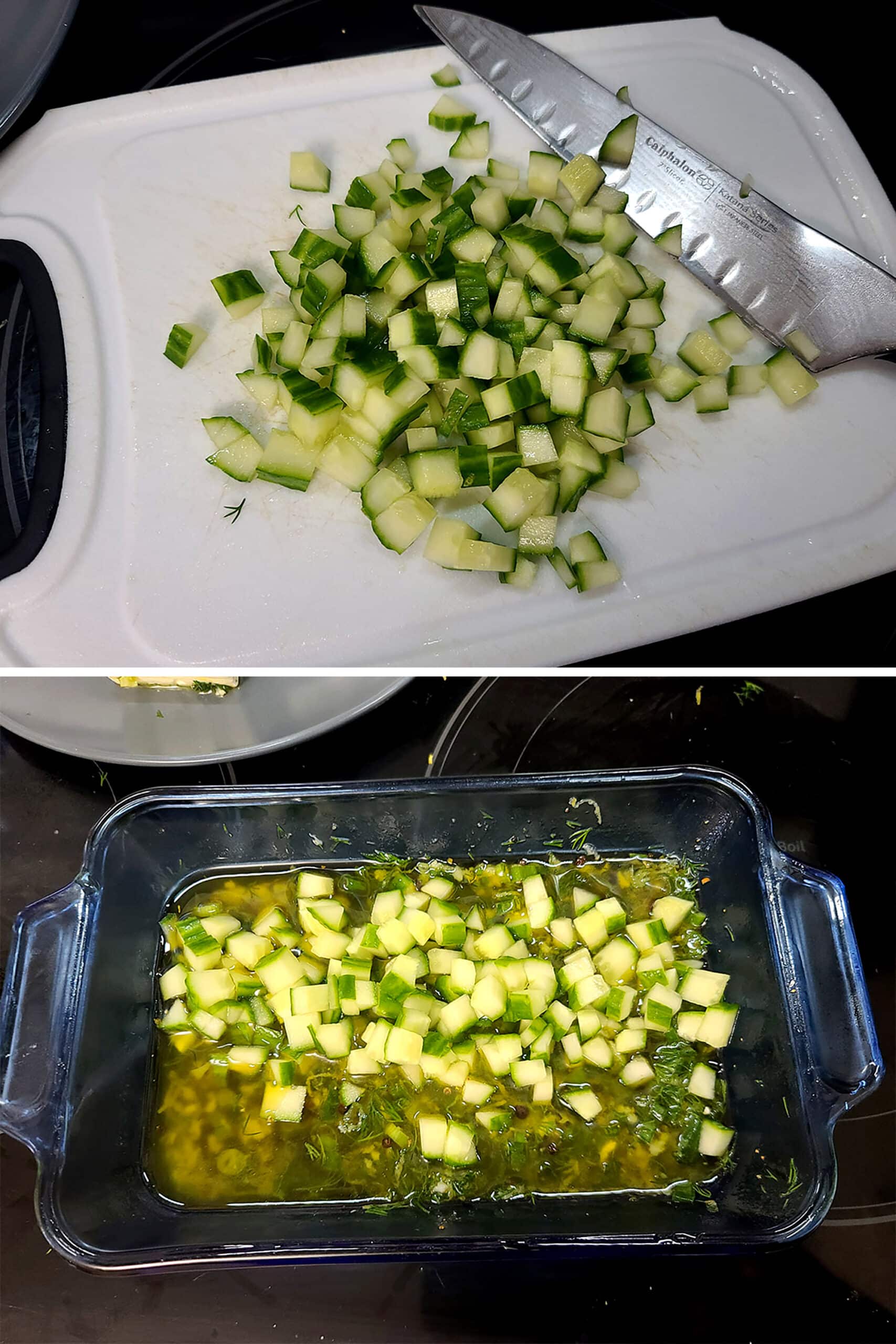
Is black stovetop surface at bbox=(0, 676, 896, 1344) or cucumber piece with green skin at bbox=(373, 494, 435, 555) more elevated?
cucumber piece with green skin at bbox=(373, 494, 435, 555)

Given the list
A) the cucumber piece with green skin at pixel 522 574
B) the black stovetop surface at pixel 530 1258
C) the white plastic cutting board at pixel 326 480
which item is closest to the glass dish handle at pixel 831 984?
the black stovetop surface at pixel 530 1258

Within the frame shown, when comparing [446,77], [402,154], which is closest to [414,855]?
[402,154]

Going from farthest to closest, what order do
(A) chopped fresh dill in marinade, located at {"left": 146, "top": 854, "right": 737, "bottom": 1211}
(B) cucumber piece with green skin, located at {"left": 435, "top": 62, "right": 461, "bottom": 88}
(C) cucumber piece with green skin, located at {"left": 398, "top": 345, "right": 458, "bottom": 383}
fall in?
1. (B) cucumber piece with green skin, located at {"left": 435, "top": 62, "right": 461, "bottom": 88}
2. (C) cucumber piece with green skin, located at {"left": 398, "top": 345, "right": 458, "bottom": 383}
3. (A) chopped fresh dill in marinade, located at {"left": 146, "top": 854, "right": 737, "bottom": 1211}

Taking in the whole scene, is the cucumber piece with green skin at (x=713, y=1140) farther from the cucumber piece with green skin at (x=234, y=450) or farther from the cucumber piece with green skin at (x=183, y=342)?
the cucumber piece with green skin at (x=183, y=342)

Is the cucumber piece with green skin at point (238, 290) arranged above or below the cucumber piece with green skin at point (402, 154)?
below

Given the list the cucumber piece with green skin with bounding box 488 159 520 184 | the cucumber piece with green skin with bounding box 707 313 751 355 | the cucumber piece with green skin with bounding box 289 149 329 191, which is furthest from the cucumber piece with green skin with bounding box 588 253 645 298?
the cucumber piece with green skin with bounding box 289 149 329 191

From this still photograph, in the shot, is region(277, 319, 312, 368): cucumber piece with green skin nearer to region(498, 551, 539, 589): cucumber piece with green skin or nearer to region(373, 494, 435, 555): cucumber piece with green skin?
region(373, 494, 435, 555): cucumber piece with green skin

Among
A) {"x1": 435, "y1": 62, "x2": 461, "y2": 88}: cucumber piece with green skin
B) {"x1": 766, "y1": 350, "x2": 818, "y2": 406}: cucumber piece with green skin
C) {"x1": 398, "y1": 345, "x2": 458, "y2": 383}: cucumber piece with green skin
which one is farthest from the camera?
{"x1": 435, "y1": 62, "x2": 461, "y2": 88}: cucumber piece with green skin
